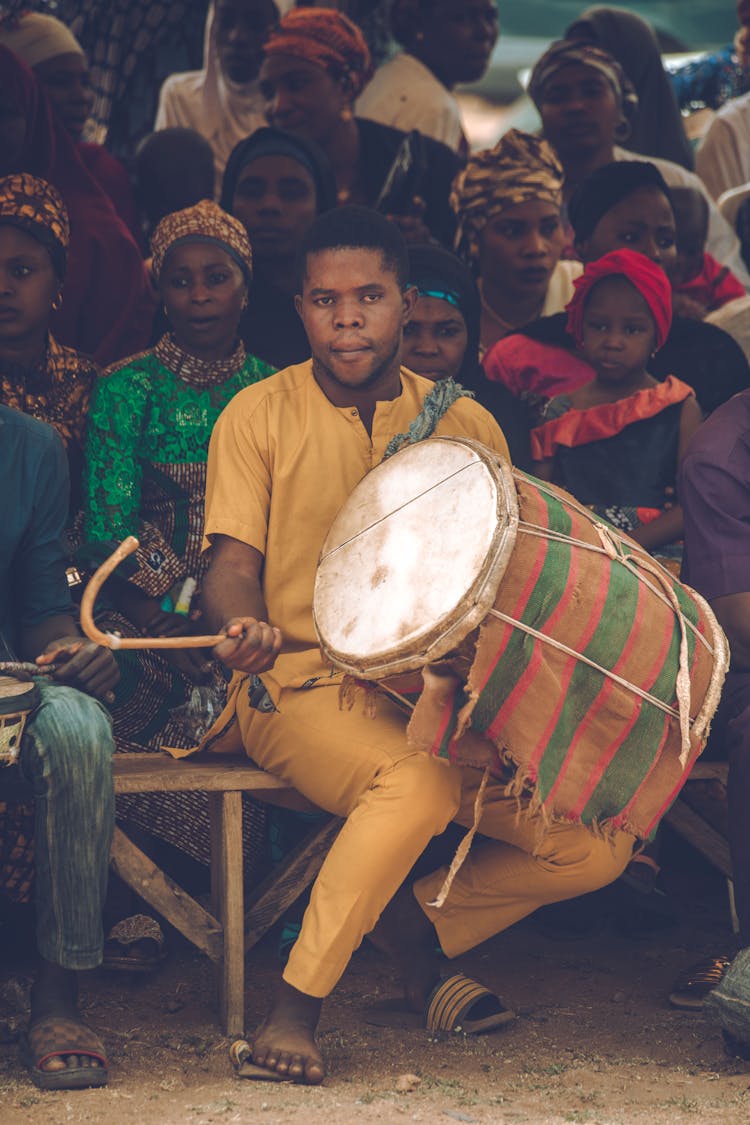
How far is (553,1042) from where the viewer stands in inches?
150

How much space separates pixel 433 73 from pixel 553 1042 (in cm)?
513

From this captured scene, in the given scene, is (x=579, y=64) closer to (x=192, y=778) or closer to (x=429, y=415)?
(x=429, y=415)

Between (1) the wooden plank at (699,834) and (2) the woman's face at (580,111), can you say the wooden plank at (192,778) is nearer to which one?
(1) the wooden plank at (699,834)

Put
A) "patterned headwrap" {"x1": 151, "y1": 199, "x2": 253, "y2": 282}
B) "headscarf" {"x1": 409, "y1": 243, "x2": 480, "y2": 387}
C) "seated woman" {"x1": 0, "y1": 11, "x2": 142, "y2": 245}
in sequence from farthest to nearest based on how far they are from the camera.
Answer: "seated woman" {"x1": 0, "y1": 11, "x2": 142, "y2": 245} → "headscarf" {"x1": 409, "y1": 243, "x2": 480, "y2": 387} → "patterned headwrap" {"x1": 151, "y1": 199, "x2": 253, "y2": 282}

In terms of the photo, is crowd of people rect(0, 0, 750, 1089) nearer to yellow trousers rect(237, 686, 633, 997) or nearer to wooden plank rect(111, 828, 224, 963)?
yellow trousers rect(237, 686, 633, 997)

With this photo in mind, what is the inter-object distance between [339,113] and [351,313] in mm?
2844

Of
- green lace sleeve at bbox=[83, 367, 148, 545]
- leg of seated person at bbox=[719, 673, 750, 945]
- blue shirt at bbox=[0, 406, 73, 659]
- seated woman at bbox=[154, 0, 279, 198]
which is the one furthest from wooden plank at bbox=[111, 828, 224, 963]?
seated woman at bbox=[154, 0, 279, 198]

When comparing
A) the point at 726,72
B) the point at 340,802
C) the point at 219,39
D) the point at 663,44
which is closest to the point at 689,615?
the point at 340,802

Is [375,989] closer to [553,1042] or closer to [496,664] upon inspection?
[553,1042]

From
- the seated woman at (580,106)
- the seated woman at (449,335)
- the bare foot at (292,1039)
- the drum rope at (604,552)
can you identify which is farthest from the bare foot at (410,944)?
the seated woman at (580,106)

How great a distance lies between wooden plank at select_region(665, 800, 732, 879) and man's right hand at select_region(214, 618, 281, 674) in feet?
4.45

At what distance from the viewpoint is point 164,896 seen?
153 inches

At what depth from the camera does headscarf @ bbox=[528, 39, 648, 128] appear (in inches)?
268

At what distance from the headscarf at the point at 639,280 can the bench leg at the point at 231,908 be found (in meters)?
2.07
